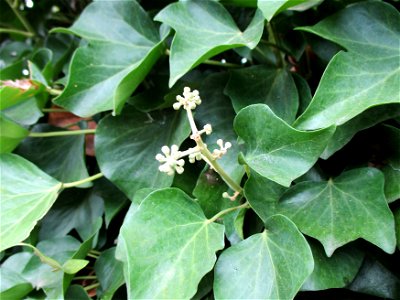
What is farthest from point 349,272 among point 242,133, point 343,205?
point 242,133

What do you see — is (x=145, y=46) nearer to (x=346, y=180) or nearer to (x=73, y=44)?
(x=73, y=44)

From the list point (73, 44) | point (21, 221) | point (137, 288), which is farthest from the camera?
point (73, 44)

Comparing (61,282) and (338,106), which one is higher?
(338,106)

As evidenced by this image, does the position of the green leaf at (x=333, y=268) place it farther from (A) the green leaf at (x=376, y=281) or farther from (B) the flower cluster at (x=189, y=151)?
(B) the flower cluster at (x=189, y=151)

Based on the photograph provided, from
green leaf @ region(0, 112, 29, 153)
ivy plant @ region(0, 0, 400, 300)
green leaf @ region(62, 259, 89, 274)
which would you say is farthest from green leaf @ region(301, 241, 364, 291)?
green leaf @ region(0, 112, 29, 153)

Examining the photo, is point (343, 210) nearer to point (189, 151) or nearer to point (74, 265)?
point (189, 151)

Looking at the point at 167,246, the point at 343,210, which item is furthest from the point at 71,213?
the point at 343,210

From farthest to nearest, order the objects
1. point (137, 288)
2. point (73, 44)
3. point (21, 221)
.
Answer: point (73, 44), point (21, 221), point (137, 288)
